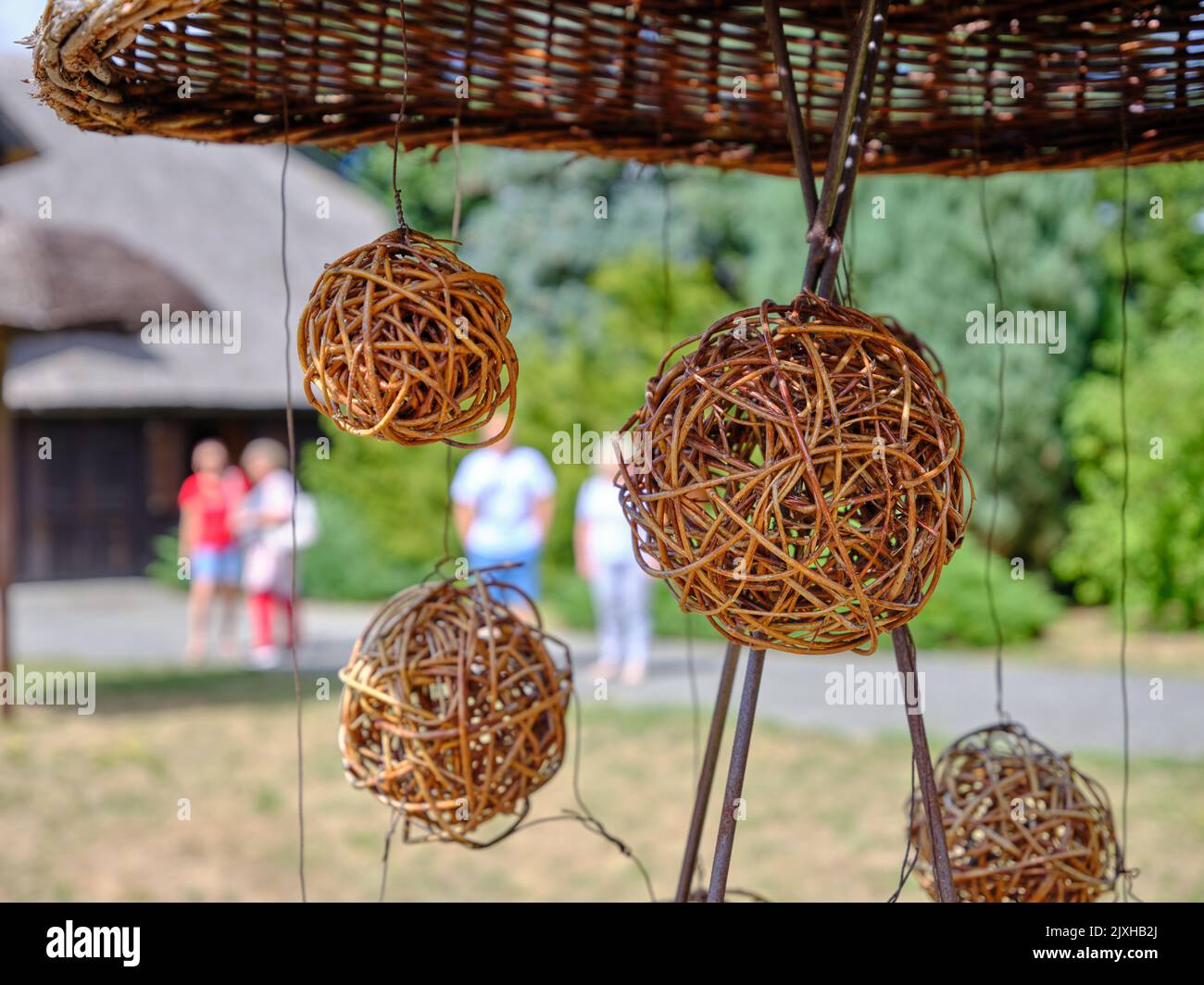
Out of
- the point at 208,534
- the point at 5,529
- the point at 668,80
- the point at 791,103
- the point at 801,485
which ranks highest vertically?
the point at 668,80

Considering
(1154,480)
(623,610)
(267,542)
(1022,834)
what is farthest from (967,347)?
(1022,834)

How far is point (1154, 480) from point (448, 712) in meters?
7.84

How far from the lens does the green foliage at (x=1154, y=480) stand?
26.8ft

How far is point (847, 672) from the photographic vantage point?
7.53 metres

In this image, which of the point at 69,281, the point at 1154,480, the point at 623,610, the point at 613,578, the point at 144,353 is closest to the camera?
the point at 69,281

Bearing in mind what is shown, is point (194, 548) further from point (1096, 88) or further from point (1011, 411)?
point (1096, 88)

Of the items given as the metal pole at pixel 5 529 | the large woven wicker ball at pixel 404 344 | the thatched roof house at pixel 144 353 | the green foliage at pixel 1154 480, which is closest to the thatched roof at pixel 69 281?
the metal pole at pixel 5 529

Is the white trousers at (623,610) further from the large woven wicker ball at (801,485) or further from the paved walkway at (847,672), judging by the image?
the large woven wicker ball at (801,485)

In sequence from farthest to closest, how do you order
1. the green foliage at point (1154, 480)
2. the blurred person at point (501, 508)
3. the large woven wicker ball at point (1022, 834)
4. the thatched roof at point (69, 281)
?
1. the green foliage at point (1154, 480)
2. the thatched roof at point (69, 281)
3. the blurred person at point (501, 508)
4. the large woven wicker ball at point (1022, 834)

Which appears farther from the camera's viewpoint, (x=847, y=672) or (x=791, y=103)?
(x=847, y=672)

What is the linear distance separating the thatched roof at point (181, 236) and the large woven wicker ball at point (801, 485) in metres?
13.1

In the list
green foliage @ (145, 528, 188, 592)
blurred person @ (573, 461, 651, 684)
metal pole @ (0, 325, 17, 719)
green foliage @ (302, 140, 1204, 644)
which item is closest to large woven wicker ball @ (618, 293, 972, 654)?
blurred person @ (573, 461, 651, 684)

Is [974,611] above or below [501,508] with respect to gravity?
below

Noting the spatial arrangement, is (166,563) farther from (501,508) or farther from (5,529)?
(501,508)
